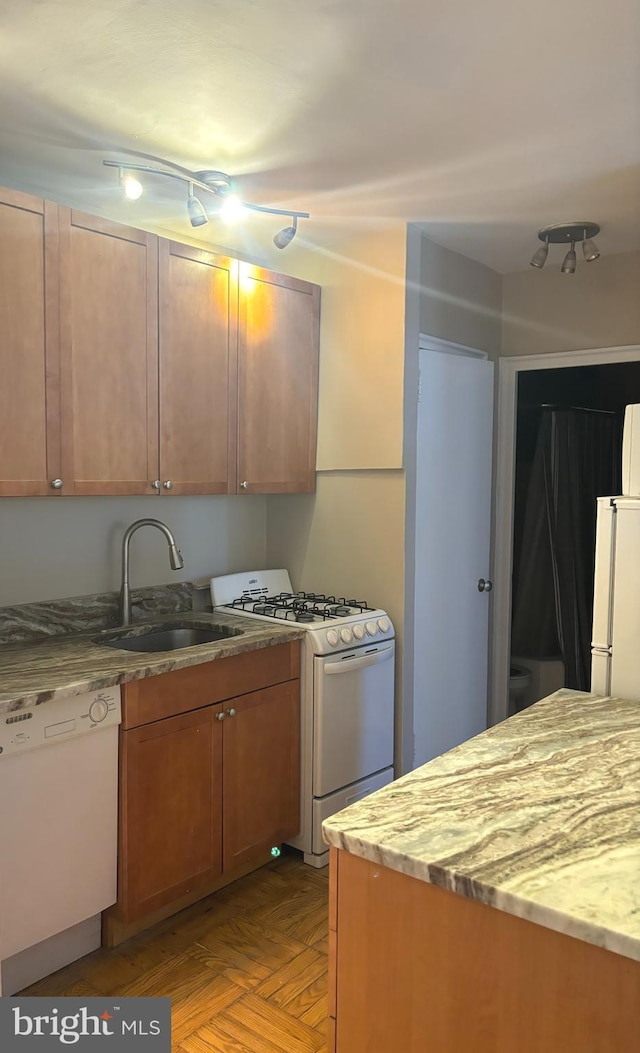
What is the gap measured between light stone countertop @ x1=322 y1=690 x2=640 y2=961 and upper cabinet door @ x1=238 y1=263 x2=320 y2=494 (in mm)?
1710

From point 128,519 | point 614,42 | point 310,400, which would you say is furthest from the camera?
point 310,400

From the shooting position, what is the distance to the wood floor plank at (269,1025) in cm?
208

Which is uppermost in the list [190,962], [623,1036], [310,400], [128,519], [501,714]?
[310,400]

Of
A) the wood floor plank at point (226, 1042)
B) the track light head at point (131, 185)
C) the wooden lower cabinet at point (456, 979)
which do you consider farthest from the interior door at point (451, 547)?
the wooden lower cabinet at point (456, 979)

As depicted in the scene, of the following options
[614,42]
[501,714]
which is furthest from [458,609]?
[614,42]

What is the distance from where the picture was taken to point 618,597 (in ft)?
7.25

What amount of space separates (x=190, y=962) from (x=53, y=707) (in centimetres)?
95

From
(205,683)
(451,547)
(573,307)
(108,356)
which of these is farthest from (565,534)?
(108,356)

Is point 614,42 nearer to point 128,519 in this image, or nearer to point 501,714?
point 128,519

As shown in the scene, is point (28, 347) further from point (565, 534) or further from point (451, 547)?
point (565, 534)

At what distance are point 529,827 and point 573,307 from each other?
298 cm

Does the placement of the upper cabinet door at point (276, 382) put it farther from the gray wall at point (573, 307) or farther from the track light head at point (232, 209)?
the gray wall at point (573, 307)

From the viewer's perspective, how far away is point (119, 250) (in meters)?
2.64

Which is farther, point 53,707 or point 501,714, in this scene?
point 501,714
